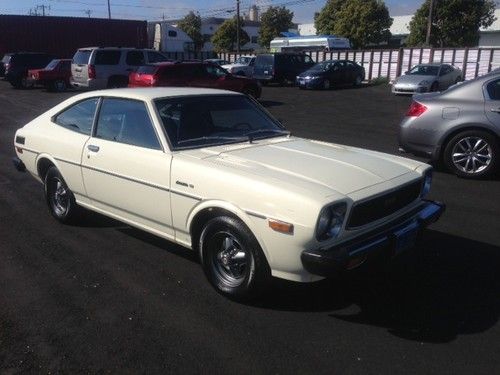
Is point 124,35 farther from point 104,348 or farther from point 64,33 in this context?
point 104,348

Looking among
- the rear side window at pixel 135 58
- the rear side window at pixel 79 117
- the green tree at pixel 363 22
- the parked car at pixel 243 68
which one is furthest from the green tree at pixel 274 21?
the rear side window at pixel 79 117

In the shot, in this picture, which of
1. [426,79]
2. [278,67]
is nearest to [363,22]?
[278,67]

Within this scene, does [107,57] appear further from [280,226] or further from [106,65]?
[280,226]

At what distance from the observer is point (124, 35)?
3553 cm

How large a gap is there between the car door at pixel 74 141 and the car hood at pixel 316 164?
4.73ft

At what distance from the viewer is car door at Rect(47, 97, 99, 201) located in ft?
15.4

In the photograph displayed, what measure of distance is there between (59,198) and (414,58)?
85.6ft

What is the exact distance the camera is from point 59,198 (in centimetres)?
525

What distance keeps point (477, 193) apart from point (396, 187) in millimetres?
3215

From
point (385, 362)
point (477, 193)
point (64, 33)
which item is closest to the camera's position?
point (385, 362)

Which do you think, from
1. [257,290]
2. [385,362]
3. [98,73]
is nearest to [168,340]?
[257,290]

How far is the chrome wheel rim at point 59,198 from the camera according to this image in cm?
514

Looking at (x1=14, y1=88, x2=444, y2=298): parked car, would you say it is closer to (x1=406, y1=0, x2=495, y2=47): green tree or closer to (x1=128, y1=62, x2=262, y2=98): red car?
(x1=128, y1=62, x2=262, y2=98): red car

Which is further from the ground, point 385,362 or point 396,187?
point 396,187
